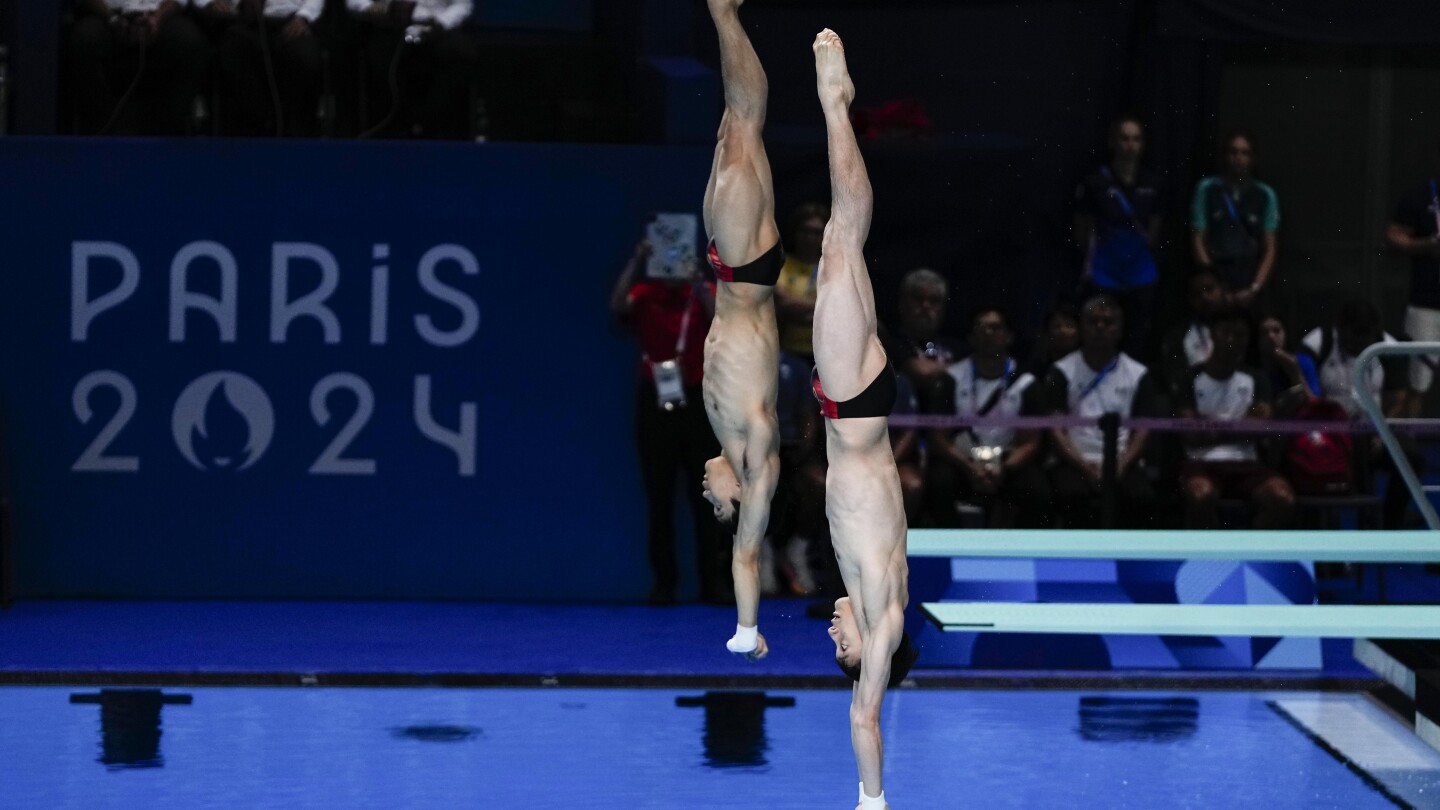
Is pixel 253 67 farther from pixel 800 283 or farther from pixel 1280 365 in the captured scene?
pixel 1280 365

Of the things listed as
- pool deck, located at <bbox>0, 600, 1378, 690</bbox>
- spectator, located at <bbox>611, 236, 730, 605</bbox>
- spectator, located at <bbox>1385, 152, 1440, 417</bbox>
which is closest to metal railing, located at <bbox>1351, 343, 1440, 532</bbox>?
pool deck, located at <bbox>0, 600, 1378, 690</bbox>

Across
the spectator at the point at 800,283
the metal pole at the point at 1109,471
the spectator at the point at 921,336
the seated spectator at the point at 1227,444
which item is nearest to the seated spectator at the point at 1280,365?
the seated spectator at the point at 1227,444

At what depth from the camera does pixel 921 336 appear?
942cm

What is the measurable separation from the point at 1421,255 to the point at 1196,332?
1.65m

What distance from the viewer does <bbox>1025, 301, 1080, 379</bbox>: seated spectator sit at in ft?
33.3

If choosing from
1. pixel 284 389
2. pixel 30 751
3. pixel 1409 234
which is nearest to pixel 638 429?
pixel 284 389

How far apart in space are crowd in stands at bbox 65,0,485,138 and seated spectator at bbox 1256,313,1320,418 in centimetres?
450

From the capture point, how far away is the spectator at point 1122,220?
1099 centimetres

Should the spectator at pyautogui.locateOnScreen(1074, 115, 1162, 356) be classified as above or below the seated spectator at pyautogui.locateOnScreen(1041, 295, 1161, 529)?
above

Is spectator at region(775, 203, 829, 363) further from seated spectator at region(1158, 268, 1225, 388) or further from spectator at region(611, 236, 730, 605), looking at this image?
seated spectator at region(1158, 268, 1225, 388)

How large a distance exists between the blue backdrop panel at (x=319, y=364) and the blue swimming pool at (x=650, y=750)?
1.81 metres

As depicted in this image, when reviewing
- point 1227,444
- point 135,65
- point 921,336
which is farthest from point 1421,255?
point 135,65

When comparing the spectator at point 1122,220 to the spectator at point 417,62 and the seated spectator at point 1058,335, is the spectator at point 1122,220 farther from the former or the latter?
the spectator at point 417,62

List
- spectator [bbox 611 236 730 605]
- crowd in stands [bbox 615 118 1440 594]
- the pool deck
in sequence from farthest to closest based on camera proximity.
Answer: crowd in stands [bbox 615 118 1440 594], spectator [bbox 611 236 730 605], the pool deck
